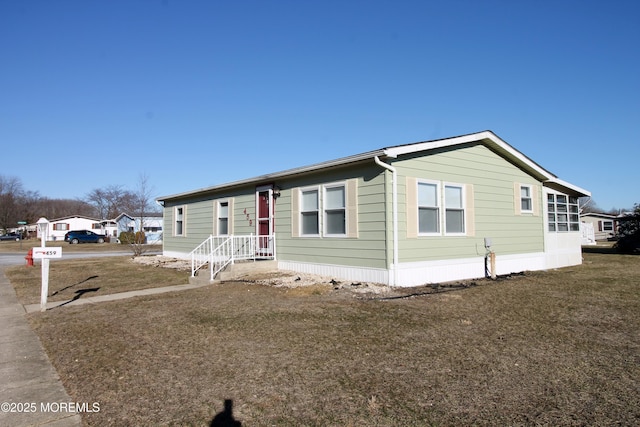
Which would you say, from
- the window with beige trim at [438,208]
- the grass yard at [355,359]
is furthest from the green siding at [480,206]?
the grass yard at [355,359]

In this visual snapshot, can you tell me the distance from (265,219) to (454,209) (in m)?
5.52

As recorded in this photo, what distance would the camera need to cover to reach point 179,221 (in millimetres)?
18375

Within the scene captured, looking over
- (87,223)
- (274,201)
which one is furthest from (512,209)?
(87,223)

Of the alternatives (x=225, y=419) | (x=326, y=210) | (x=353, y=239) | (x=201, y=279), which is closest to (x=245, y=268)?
(x=201, y=279)

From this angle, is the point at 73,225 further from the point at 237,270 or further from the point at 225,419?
the point at 225,419

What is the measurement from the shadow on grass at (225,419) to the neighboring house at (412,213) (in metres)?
6.04

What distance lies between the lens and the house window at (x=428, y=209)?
388 inches

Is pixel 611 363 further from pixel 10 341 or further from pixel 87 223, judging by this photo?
pixel 87 223

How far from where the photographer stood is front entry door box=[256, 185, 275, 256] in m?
12.2

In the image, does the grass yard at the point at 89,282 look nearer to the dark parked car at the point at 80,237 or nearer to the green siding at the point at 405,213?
the green siding at the point at 405,213

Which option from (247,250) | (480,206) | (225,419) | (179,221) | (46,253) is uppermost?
(480,206)

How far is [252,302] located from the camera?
768 centimetres

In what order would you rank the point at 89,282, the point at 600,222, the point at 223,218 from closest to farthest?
the point at 89,282, the point at 223,218, the point at 600,222

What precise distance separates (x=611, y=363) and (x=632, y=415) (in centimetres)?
131
